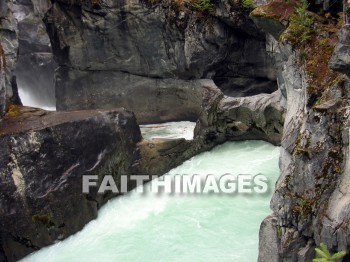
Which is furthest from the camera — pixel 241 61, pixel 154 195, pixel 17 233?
pixel 241 61

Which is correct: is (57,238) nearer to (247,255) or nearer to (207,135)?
(247,255)

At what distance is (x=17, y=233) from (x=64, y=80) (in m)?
10.7

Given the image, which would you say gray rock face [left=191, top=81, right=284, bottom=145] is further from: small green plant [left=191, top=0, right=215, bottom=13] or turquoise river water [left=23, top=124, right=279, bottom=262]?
small green plant [left=191, top=0, right=215, bottom=13]

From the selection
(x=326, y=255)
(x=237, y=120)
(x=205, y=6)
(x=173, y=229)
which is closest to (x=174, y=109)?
(x=237, y=120)

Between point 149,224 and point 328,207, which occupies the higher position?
point 328,207

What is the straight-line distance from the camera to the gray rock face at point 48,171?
1100 centimetres

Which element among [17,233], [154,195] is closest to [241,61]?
[154,195]

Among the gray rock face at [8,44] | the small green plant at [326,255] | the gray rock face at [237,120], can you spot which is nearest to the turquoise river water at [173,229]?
the gray rock face at [237,120]

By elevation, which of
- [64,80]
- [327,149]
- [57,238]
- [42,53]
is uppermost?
[42,53]

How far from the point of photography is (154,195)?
43.6 ft

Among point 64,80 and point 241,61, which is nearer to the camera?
point 241,61

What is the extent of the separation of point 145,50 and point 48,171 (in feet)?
28.9

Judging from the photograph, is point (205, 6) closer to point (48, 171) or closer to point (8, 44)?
point (8, 44)

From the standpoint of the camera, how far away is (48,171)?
11594mm
